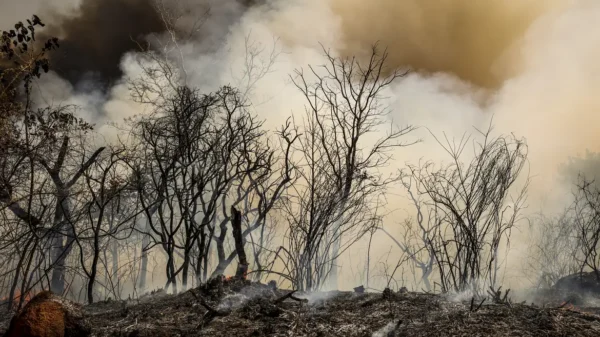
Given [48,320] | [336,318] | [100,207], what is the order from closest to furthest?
1. [48,320]
2. [336,318]
3. [100,207]

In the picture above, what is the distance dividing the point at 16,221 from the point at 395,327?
7786mm

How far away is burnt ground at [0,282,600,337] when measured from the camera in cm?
322

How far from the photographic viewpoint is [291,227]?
677 cm

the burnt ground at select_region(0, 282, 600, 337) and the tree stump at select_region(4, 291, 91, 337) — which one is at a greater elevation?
the tree stump at select_region(4, 291, 91, 337)

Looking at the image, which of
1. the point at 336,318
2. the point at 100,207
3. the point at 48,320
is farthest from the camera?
the point at 100,207

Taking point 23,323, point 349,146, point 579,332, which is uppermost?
point 349,146

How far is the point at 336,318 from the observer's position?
360cm

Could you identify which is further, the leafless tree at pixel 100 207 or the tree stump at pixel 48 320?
the leafless tree at pixel 100 207

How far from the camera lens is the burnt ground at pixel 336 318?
10.6 ft

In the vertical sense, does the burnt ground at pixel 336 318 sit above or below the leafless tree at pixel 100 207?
below

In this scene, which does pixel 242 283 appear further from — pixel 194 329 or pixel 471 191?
pixel 471 191

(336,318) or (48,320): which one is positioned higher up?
(48,320)

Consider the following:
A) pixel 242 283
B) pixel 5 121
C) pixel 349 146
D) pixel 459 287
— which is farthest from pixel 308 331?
pixel 5 121

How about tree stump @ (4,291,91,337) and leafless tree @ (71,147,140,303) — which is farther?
leafless tree @ (71,147,140,303)
